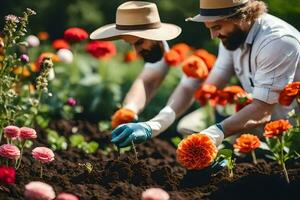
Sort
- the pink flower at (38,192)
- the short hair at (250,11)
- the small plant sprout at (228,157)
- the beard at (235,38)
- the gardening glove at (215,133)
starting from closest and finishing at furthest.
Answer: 1. the pink flower at (38,192)
2. the small plant sprout at (228,157)
3. the gardening glove at (215,133)
4. the short hair at (250,11)
5. the beard at (235,38)

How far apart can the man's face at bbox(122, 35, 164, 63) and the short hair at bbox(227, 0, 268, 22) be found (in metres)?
0.53

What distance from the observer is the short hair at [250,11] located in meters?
4.12

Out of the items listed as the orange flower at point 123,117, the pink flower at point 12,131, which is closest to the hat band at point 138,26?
the orange flower at point 123,117

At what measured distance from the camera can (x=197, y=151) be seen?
144 inches

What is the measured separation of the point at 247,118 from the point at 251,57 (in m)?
0.41

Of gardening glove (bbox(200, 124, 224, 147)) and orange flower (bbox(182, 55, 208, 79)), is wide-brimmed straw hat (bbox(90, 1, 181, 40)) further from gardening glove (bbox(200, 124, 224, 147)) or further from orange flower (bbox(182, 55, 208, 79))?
gardening glove (bbox(200, 124, 224, 147))

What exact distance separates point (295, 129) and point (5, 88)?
1.50m

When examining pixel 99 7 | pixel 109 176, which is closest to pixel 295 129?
pixel 109 176

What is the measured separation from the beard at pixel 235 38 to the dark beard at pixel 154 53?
0.45 metres

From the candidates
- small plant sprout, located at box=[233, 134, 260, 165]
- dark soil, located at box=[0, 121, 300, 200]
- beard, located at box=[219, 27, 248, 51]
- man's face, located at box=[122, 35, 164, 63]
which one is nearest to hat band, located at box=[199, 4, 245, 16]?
beard, located at box=[219, 27, 248, 51]

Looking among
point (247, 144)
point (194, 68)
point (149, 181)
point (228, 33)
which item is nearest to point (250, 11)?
point (228, 33)

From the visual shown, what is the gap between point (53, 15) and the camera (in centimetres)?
840

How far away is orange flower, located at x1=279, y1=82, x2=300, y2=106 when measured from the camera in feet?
12.2

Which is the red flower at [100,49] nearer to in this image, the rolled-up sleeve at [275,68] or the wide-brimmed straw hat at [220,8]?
the wide-brimmed straw hat at [220,8]
